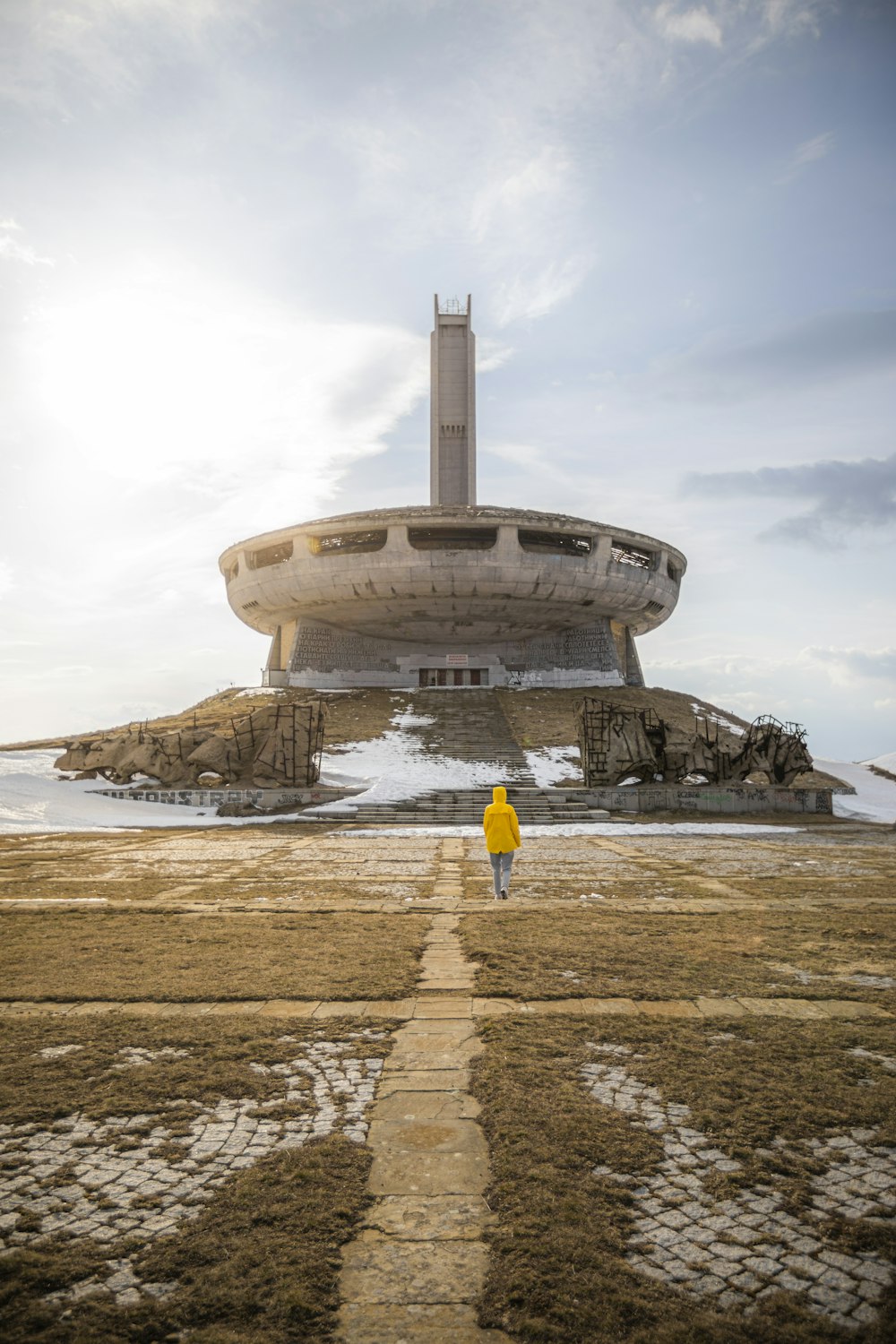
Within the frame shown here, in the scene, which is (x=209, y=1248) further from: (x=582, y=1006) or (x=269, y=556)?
(x=269, y=556)

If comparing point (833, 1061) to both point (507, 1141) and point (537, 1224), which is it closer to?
point (507, 1141)

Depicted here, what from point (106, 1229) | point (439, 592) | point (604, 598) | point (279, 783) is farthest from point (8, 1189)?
point (604, 598)

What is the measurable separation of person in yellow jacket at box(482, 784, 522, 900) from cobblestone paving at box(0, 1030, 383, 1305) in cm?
481

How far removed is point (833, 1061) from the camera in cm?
395

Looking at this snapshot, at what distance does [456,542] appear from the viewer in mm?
43438

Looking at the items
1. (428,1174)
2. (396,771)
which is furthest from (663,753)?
(428,1174)

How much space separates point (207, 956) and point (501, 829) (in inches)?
137

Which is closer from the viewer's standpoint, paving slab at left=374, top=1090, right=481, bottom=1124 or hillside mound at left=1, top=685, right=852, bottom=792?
paving slab at left=374, top=1090, right=481, bottom=1124

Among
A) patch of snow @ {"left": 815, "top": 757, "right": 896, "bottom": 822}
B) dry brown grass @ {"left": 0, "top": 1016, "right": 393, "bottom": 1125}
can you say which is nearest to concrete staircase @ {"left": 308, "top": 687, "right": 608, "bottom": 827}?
patch of snow @ {"left": 815, "top": 757, "right": 896, "bottom": 822}

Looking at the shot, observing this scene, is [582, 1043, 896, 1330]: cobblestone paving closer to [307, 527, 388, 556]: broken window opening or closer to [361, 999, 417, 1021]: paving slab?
[361, 999, 417, 1021]: paving slab

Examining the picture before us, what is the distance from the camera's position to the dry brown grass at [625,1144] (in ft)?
7.09

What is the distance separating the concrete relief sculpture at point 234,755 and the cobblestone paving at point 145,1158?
1779 centimetres

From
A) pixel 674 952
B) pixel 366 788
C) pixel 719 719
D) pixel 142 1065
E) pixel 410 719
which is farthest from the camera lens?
pixel 719 719

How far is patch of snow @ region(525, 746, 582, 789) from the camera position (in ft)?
78.3
